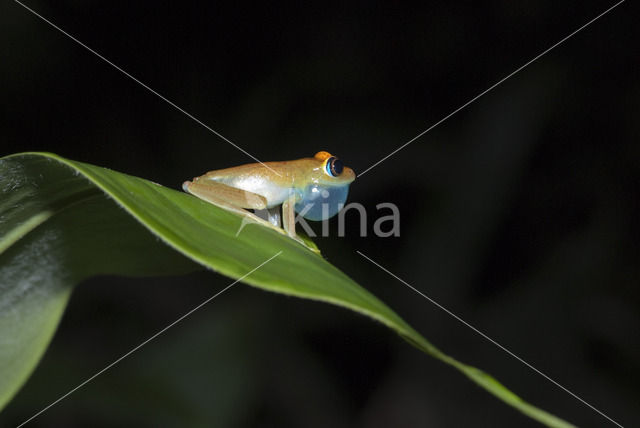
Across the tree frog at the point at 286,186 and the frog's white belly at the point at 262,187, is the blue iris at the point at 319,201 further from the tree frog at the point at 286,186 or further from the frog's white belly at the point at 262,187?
the frog's white belly at the point at 262,187

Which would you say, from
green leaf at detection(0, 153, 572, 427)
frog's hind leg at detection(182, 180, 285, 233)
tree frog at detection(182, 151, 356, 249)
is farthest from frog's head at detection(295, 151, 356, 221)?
green leaf at detection(0, 153, 572, 427)

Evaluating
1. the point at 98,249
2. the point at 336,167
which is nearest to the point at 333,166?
the point at 336,167

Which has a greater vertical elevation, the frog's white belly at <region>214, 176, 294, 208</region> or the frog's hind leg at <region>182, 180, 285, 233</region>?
the frog's hind leg at <region>182, 180, 285, 233</region>

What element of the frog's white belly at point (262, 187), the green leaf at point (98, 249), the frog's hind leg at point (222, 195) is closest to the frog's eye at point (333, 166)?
the frog's white belly at point (262, 187)

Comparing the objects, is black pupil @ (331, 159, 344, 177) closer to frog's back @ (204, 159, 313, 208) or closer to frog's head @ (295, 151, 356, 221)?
frog's head @ (295, 151, 356, 221)

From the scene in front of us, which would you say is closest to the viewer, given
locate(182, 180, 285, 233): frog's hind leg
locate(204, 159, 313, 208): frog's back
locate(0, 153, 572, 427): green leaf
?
locate(0, 153, 572, 427): green leaf

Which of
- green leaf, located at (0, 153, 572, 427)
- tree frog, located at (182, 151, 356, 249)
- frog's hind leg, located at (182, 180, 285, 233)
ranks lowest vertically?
tree frog, located at (182, 151, 356, 249)

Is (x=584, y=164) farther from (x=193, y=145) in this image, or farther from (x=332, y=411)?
(x=193, y=145)

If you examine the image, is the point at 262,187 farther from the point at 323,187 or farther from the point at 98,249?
the point at 98,249

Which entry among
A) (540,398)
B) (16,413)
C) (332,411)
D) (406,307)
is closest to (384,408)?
(332,411)
